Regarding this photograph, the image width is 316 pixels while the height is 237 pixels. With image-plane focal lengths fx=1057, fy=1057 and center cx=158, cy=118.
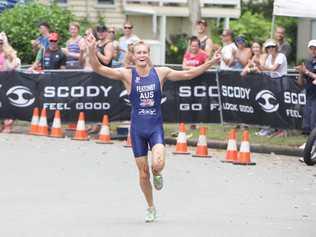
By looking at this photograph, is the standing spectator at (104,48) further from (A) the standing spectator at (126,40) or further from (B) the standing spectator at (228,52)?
(B) the standing spectator at (228,52)

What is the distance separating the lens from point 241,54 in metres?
20.0

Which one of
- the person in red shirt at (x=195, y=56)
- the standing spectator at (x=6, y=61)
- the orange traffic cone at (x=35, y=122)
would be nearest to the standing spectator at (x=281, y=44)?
the person in red shirt at (x=195, y=56)

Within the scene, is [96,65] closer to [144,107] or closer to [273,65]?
[144,107]

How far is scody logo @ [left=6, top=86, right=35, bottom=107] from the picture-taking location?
20266 millimetres

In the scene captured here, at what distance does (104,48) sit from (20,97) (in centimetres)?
191

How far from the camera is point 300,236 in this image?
10219 millimetres

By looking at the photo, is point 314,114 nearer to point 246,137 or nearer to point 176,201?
point 246,137

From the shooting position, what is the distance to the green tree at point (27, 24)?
80.4 feet

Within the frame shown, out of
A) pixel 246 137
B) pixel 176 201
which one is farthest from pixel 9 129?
pixel 176 201

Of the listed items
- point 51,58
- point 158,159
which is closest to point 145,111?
point 158,159

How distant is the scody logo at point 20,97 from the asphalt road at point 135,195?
Answer: 222cm

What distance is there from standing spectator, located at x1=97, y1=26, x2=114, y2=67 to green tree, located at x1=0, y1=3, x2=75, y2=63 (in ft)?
14.7

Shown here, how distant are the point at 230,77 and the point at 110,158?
12.5 ft

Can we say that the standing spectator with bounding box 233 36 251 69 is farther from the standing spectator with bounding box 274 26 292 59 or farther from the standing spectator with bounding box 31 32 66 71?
the standing spectator with bounding box 31 32 66 71
